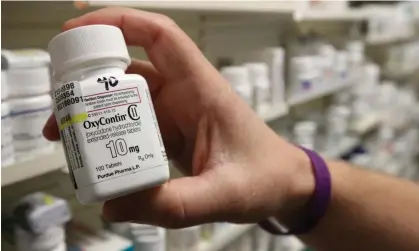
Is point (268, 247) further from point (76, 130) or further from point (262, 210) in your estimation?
point (76, 130)

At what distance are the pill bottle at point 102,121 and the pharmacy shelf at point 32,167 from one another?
0.21 metres

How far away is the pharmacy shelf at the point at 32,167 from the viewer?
0.59m

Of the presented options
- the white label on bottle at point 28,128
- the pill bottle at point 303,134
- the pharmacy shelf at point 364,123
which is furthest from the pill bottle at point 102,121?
the pharmacy shelf at point 364,123

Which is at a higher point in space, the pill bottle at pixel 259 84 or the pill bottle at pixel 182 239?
the pill bottle at pixel 259 84

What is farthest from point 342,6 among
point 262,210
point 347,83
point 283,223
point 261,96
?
point 262,210

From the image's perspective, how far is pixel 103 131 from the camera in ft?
1.31

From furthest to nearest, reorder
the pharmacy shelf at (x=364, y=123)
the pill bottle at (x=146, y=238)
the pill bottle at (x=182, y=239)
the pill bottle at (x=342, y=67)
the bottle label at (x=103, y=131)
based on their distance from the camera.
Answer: the pharmacy shelf at (x=364, y=123) → the pill bottle at (x=342, y=67) → the pill bottle at (x=182, y=239) → the pill bottle at (x=146, y=238) → the bottle label at (x=103, y=131)

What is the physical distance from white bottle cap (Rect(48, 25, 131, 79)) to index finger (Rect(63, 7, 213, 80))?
0.11m

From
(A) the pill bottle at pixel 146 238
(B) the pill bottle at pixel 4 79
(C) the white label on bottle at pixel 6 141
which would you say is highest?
(B) the pill bottle at pixel 4 79

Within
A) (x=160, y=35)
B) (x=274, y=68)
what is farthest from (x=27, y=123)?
(x=274, y=68)

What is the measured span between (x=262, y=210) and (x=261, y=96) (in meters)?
0.59

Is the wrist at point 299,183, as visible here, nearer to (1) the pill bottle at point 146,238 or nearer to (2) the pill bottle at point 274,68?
(1) the pill bottle at point 146,238

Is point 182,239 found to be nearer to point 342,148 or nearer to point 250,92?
point 250,92

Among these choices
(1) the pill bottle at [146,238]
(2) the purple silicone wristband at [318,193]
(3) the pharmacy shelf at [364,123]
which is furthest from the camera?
(3) the pharmacy shelf at [364,123]
